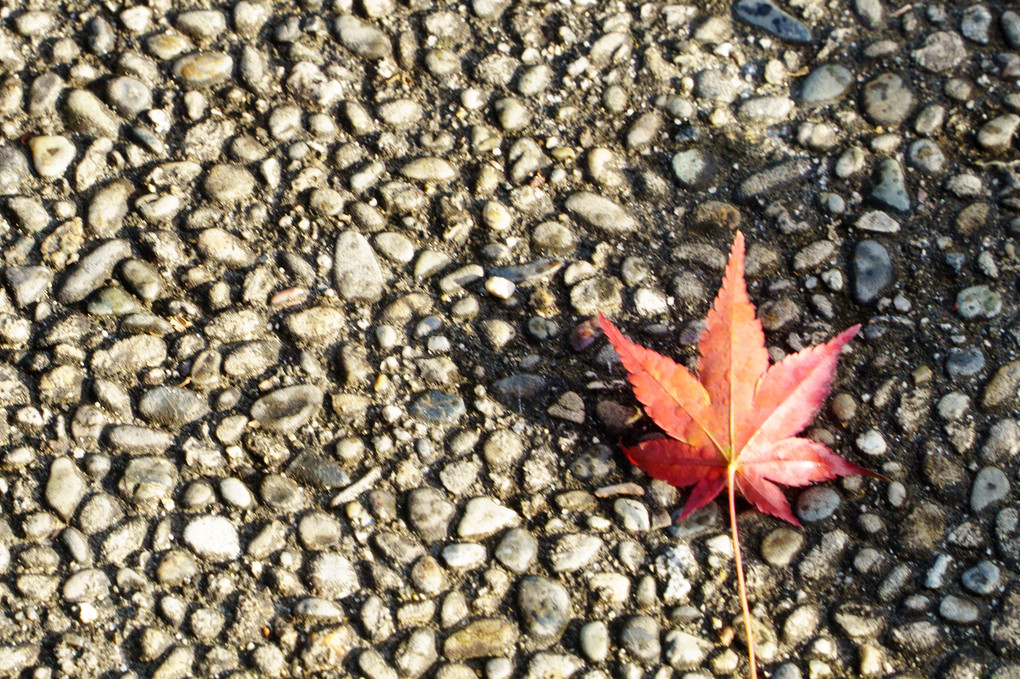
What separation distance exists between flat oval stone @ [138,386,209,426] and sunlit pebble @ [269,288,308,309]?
285mm

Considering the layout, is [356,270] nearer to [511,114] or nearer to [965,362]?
[511,114]

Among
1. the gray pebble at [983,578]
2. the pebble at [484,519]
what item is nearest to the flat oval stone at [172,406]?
the pebble at [484,519]

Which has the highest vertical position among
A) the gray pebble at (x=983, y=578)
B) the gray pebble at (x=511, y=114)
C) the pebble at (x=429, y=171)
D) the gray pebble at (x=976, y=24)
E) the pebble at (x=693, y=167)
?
the gray pebble at (x=976, y=24)

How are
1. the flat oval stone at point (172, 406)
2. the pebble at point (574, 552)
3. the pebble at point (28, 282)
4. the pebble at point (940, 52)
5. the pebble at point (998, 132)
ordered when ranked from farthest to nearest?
1. the pebble at point (940, 52)
2. the pebble at point (998, 132)
3. the pebble at point (28, 282)
4. the flat oval stone at point (172, 406)
5. the pebble at point (574, 552)

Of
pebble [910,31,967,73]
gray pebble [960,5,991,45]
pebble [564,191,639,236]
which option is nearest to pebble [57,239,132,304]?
pebble [564,191,639,236]

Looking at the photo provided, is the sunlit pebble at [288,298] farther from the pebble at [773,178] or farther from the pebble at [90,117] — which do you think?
the pebble at [773,178]

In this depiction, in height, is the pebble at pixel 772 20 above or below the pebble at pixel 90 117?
above

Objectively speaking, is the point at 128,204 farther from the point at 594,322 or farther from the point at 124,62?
the point at 594,322

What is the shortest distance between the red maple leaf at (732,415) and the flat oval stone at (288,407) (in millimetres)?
686

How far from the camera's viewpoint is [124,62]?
2.47m

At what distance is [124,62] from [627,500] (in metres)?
1.73

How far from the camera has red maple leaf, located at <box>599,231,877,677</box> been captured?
6.44 ft

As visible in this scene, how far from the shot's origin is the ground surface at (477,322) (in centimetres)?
191

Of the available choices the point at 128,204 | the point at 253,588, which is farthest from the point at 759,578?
the point at 128,204
